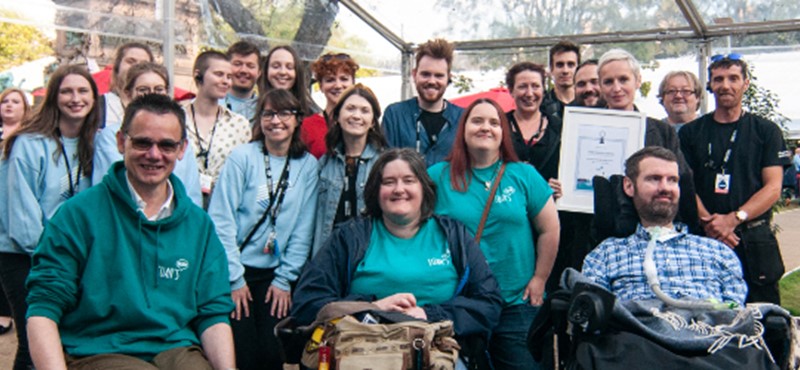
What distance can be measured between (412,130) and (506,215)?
1162mm

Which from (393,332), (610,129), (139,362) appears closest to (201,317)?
(139,362)

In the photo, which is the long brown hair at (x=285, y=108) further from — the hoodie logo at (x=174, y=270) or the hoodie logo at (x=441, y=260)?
the hoodie logo at (x=174, y=270)

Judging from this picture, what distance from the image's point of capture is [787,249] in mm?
12656

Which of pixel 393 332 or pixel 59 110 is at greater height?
pixel 59 110

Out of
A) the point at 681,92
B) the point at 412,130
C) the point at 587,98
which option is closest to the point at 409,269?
the point at 412,130

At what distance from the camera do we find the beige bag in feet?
10.1

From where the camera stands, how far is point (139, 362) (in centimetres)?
280

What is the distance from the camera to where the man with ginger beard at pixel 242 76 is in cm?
536

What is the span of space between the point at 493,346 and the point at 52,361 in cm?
222

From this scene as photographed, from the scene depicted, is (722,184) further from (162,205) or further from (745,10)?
(745,10)

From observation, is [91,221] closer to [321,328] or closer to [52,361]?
[52,361]

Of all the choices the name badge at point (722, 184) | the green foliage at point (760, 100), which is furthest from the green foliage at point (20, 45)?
the green foliage at point (760, 100)

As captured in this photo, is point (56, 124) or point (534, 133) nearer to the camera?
point (56, 124)

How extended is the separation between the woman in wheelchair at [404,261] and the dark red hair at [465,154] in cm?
26
